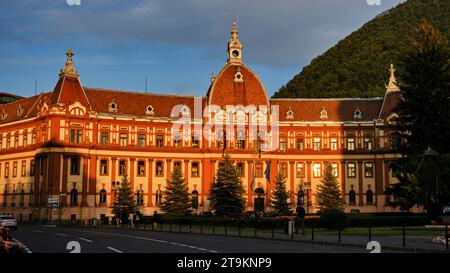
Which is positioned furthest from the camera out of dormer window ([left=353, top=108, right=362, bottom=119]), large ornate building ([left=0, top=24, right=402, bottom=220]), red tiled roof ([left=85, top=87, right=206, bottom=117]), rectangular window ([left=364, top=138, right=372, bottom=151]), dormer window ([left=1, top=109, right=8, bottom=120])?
dormer window ([left=1, top=109, right=8, bottom=120])

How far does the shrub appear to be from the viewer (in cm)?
4606

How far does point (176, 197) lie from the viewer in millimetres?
81500

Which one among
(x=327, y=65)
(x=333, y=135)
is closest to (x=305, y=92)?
(x=327, y=65)

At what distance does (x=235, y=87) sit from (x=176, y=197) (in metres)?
23.8

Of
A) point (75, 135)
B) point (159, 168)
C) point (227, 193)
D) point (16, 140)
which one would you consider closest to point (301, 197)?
point (227, 193)

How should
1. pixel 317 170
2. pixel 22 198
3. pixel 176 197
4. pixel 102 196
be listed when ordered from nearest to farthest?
pixel 176 197 < pixel 102 196 < pixel 22 198 < pixel 317 170

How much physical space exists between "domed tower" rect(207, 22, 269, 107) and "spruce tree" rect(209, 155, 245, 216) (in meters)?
20.8

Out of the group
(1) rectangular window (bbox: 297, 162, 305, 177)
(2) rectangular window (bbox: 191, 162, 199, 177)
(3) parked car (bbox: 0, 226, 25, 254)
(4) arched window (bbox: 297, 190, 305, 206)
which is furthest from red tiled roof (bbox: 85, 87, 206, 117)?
(3) parked car (bbox: 0, 226, 25, 254)

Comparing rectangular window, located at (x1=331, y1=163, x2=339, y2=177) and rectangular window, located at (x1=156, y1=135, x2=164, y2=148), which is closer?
rectangular window, located at (x1=156, y1=135, x2=164, y2=148)

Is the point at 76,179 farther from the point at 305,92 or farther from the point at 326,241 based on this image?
the point at 305,92

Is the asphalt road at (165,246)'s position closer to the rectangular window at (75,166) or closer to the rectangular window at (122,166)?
the rectangular window at (75,166)

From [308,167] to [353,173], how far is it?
24.4ft

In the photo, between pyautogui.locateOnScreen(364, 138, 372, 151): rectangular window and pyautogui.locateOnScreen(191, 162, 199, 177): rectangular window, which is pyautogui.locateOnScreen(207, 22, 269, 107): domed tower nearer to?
pyautogui.locateOnScreen(191, 162, 199, 177): rectangular window

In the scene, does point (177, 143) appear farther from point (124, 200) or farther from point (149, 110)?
point (124, 200)
